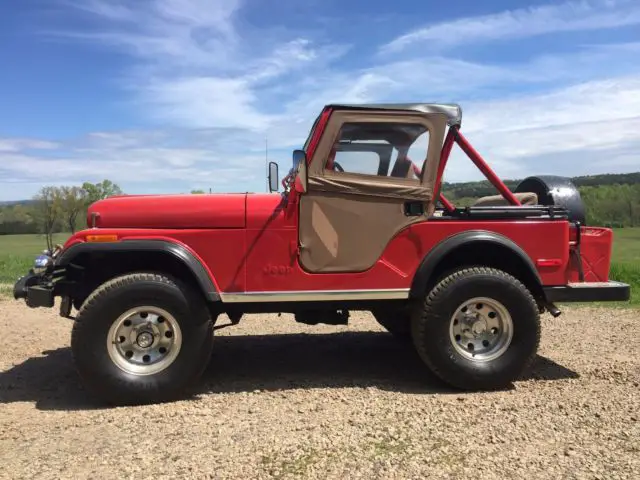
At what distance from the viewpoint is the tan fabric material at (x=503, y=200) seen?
5008mm

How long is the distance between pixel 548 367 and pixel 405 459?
262 cm

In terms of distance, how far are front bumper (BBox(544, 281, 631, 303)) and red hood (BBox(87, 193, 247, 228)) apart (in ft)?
8.64

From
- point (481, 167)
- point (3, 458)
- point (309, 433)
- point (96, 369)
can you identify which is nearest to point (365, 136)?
point (481, 167)

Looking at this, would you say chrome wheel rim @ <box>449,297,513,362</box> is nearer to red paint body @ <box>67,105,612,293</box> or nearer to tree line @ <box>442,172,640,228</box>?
red paint body @ <box>67,105,612,293</box>

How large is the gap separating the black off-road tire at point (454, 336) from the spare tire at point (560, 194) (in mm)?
1068

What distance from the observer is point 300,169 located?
4.32 m

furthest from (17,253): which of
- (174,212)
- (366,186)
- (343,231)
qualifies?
(366,186)

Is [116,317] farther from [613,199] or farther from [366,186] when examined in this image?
[613,199]

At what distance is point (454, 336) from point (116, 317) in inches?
104

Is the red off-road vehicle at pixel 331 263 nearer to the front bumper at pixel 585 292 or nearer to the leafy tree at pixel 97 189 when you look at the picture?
the front bumper at pixel 585 292

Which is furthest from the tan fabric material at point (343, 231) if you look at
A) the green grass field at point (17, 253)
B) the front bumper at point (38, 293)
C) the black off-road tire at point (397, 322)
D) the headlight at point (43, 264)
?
the green grass field at point (17, 253)

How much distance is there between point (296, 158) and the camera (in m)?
4.32

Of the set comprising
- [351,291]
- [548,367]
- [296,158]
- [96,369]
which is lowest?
[548,367]

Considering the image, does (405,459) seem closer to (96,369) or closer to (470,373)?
(470,373)
